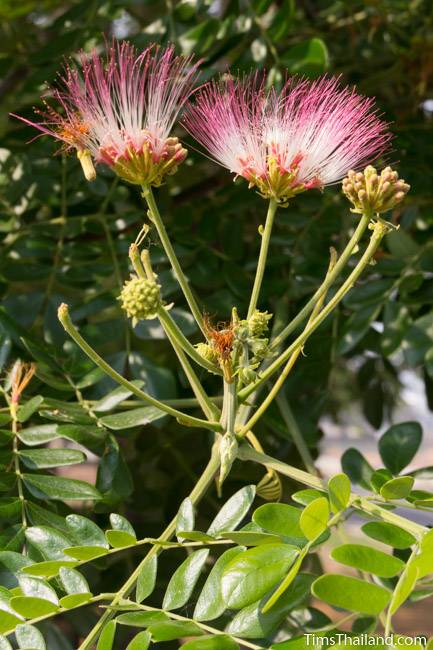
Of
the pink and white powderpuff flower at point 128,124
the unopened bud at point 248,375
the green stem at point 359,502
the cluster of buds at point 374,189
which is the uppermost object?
the pink and white powderpuff flower at point 128,124

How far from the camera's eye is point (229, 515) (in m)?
0.79

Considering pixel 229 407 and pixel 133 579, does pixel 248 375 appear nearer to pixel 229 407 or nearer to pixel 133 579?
pixel 229 407

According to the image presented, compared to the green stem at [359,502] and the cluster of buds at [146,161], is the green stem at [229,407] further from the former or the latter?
the cluster of buds at [146,161]

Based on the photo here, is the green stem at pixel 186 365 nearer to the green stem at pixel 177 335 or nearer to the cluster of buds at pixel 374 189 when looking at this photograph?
the green stem at pixel 177 335

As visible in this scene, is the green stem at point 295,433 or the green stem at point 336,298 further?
the green stem at point 295,433

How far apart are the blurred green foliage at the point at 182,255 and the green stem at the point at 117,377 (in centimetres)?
25

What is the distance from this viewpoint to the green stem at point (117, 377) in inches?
28.9

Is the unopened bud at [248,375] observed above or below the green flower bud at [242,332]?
below

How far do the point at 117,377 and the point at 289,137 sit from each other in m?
0.27

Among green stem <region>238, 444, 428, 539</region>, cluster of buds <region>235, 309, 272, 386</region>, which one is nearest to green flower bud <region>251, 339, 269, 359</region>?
cluster of buds <region>235, 309, 272, 386</region>

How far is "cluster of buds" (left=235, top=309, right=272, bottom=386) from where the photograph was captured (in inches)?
30.6

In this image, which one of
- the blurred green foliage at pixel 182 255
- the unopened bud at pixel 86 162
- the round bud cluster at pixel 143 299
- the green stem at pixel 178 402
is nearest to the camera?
the round bud cluster at pixel 143 299

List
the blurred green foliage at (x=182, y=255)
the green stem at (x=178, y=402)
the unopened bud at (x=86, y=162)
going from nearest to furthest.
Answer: the unopened bud at (x=86, y=162)
the green stem at (x=178, y=402)
the blurred green foliage at (x=182, y=255)

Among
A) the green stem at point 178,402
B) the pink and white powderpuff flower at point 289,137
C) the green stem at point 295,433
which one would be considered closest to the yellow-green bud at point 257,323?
the pink and white powderpuff flower at point 289,137
